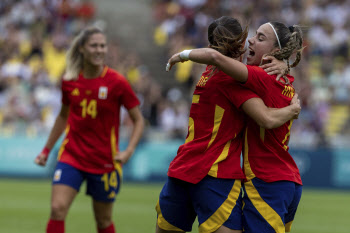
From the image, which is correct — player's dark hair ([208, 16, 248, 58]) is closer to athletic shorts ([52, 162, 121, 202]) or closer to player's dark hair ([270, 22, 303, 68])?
player's dark hair ([270, 22, 303, 68])

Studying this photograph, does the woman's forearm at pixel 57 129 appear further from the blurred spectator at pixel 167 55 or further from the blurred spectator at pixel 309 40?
the blurred spectator at pixel 309 40

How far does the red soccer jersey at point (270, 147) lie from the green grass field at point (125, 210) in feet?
15.9

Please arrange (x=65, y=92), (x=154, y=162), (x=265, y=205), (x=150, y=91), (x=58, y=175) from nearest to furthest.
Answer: (x=265, y=205), (x=58, y=175), (x=65, y=92), (x=154, y=162), (x=150, y=91)

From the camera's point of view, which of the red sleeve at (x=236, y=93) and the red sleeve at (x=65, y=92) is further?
the red sleeve at (x=65, y=92)

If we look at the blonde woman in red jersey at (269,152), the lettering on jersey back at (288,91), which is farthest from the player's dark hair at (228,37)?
the lettering on jersey back at (288,91)

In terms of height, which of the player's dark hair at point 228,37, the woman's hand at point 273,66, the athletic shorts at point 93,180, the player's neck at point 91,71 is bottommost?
the athletic shorts at point 93,180

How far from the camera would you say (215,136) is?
4836 millimetres

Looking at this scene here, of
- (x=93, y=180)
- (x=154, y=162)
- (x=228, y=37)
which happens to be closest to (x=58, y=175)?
(x=93, y=180)

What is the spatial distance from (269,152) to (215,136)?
0.41 m

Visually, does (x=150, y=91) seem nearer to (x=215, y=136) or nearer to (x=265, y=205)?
(x=215, y=136)

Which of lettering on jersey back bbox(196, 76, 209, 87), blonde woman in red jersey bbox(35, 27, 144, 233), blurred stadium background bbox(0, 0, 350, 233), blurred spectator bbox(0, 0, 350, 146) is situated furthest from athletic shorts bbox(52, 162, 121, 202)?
blurred spectator bbox(0, 0, 350, 146)

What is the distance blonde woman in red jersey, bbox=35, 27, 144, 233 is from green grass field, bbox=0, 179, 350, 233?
2.62m

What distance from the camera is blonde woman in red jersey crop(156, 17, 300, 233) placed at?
4.75 metres

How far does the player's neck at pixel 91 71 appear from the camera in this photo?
7.16 m
